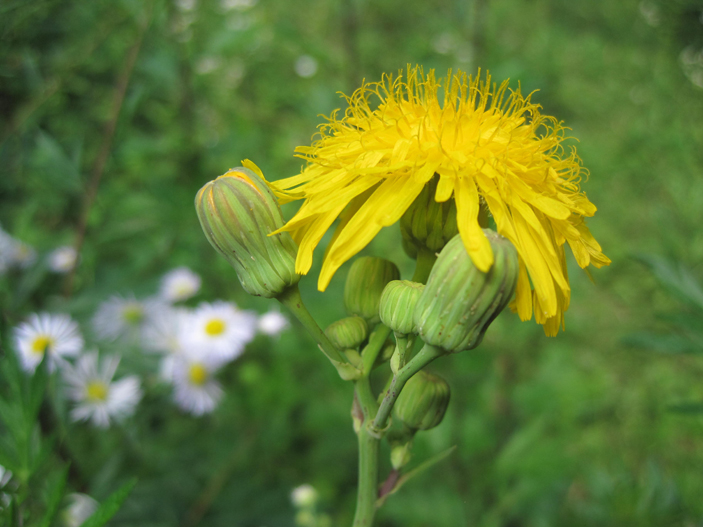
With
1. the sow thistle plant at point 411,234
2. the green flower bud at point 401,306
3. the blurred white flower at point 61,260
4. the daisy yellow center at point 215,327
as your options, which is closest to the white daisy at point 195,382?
the daisy yellow center at point 215,327

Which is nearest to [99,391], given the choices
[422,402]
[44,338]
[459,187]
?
[44,338]

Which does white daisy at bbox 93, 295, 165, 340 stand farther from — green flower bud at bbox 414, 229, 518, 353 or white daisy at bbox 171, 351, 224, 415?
green flower bud at bbox 414, 229, 518, 353

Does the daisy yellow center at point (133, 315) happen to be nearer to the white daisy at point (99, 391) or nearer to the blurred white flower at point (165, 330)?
the blurred white flower at point (165, 330)

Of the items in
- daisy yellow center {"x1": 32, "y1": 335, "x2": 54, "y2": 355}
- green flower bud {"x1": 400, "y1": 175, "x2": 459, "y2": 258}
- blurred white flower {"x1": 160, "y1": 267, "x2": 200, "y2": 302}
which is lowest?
blurred white flower {"x1": 160, "y1": 267, "x2": 200, "y2": 302}

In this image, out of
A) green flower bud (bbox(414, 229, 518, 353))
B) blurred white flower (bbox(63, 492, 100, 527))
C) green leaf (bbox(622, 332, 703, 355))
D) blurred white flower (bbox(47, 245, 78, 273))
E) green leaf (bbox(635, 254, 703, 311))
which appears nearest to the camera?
green flower bud (bbox(414, 229, 518, 353))

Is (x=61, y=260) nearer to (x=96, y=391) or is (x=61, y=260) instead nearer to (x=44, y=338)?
(x=44, y=338)

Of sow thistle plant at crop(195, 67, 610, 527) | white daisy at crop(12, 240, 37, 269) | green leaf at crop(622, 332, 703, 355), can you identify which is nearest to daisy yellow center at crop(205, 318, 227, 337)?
white daisy at crop(12, 240, 37, 269)

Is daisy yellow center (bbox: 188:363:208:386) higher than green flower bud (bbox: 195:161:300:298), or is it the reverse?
green flower bud (bbox: 195:161:300:298)
